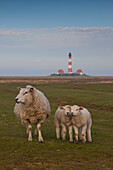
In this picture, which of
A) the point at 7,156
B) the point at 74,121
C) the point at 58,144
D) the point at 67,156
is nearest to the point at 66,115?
the point at 74,121

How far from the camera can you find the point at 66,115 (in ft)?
38.2

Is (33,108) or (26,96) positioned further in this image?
(33,108)

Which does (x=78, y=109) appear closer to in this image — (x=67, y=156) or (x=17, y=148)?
(x=67, y=156)

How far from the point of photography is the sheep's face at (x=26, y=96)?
10.4 m

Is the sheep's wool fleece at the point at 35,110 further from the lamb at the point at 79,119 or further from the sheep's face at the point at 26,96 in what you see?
the lamb at the point at 79,119

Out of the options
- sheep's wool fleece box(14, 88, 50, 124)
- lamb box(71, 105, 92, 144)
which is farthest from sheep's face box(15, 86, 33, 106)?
lamb box(71, 105, 92, 144)

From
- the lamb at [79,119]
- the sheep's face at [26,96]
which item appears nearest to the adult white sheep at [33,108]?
the sheep's face at [26,96]

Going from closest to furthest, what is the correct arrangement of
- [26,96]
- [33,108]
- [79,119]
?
[26,96], [33,108], [79,119]

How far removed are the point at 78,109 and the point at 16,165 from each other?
14.2 feet

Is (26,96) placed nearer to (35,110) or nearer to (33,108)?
(33,108)

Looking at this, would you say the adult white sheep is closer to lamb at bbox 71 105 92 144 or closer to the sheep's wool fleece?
the sheep's wool fleece

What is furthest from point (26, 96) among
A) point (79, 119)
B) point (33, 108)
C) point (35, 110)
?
point (79, 119)

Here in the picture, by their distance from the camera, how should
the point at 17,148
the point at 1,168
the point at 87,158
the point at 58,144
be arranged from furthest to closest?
the point at 58,144 → the point at 17,148 → the point at 87,158 → the point at 1,168

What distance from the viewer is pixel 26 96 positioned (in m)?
10.7
